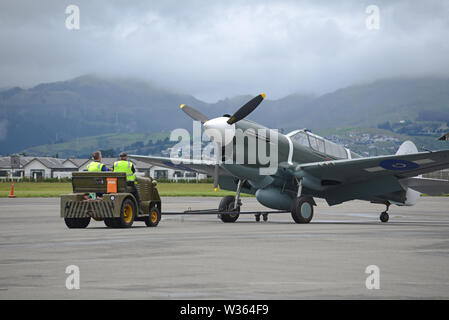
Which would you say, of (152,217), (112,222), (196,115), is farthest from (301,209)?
(112,222)

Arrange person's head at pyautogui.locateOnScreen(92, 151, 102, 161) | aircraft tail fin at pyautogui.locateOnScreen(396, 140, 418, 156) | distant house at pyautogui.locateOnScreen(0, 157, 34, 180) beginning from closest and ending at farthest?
person's head at pyautogui.locateOnScreen(92, 151, 102, 161), aircraft tail fin at pyautogui.locateOnScreen(396, 140, 418, 156), distant house at pyautogui.locateOnScreen(0, 157, 34, 180)

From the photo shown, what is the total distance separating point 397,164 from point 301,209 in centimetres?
348

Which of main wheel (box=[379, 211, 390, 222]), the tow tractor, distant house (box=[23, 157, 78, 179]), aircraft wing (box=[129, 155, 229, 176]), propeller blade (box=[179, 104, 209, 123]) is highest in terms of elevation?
distant house (box=[23, 157, 78, 179])

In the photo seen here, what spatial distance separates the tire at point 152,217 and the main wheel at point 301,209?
15.5 ft

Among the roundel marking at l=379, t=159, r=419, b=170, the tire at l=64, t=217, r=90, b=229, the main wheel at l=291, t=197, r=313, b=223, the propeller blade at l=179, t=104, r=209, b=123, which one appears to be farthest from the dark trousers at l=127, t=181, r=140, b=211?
the roundel marking at l=379, t=159, r=419, b=170

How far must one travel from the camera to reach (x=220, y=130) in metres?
20.4

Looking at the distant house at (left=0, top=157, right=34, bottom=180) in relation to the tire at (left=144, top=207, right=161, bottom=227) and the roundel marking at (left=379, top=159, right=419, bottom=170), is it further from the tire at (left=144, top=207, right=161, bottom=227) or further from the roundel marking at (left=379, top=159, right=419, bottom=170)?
the roundel marking at (left=379, top=159, right=419, bottom=170)

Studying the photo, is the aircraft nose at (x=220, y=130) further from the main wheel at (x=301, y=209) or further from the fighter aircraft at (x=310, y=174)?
the main wheel at (x=301, y=209)

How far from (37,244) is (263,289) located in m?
6.99

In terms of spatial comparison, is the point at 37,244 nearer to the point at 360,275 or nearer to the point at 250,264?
the point at 250,264

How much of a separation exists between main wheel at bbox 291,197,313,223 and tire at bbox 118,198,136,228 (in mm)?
5760

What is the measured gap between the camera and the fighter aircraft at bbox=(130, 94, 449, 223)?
20.9 metres

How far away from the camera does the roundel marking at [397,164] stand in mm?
21047

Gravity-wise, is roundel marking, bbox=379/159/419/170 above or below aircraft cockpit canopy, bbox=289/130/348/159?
below
